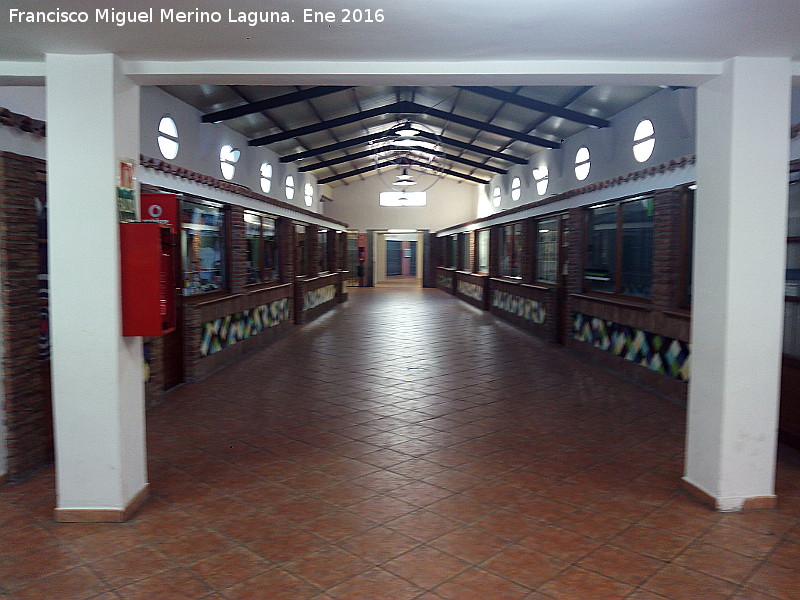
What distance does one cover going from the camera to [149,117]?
7375 millimetres

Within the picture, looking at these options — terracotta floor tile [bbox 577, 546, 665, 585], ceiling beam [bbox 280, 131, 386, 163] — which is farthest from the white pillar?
ceiling beam [bbox 280, 131, 386, 163]

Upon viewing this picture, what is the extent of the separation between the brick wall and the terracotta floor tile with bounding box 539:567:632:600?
346cm

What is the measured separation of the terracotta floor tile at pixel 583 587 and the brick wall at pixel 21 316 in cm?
346

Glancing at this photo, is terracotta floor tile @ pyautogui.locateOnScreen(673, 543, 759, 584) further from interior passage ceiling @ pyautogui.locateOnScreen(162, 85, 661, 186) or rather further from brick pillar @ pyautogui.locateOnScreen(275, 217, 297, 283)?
brick pillar @ pyautogui.locateOnScreen(275, 217, 297, 283)

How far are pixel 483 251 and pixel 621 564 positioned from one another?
1442 cm

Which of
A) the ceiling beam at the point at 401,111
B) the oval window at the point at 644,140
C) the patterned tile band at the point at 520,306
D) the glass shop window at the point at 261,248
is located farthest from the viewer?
the ceiling beam at the point at 401,111

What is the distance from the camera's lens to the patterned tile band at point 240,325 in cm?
768

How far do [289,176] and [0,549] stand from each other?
13.0 metres

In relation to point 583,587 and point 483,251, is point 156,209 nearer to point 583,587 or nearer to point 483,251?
point 583,587

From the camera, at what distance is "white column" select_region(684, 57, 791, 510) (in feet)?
11.7

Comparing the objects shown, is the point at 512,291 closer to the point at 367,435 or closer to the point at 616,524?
the point at 367,435

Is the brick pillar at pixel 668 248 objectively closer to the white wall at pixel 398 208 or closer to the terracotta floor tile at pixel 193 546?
the terracotta floor tile at pixel 193 546

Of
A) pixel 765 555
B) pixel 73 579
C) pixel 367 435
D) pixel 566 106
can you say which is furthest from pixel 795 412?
pixel 566 106

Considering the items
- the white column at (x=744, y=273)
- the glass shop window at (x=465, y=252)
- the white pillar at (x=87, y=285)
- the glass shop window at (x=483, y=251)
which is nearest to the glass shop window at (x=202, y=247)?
the white pillar at (x=87, y=285)
